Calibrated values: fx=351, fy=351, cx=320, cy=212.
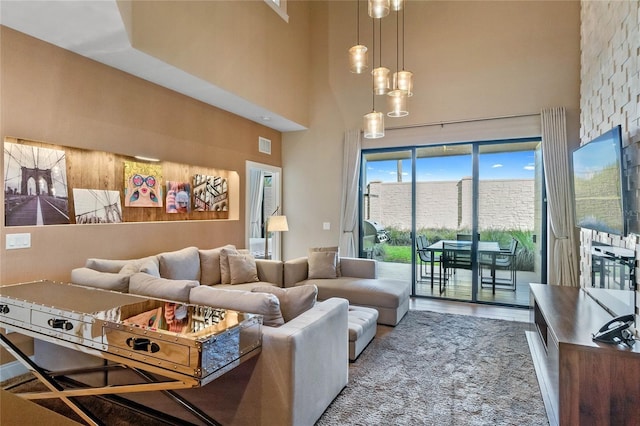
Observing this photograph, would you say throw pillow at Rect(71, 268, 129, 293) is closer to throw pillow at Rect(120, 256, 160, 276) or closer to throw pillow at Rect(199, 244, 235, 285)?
throw pillow at Rect(120, 256, 160, 276)

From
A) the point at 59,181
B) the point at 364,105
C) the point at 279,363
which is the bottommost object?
the point at 279,363

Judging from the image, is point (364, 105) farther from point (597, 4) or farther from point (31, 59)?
point (31, 59)

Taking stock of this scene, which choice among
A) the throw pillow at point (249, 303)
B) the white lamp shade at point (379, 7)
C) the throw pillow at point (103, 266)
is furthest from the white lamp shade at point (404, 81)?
the throw pillow at point (103, 266)

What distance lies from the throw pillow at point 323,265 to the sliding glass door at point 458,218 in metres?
1.42

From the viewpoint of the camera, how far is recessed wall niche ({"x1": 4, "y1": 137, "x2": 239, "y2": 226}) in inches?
122

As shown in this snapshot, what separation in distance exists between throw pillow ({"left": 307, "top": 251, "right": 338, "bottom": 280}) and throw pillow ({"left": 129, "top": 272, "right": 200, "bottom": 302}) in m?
2.58

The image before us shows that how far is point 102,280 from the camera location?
9.18ft

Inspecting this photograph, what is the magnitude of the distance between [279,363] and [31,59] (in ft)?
11.2

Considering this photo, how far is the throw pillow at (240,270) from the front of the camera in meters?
4.52

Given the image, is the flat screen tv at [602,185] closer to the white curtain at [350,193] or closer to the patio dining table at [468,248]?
the patio dining table at [468,248]

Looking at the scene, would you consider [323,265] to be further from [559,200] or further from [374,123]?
[559,200]

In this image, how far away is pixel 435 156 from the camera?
19.0 ft

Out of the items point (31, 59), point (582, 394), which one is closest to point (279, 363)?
point (582, 394)

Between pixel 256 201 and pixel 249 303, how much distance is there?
14.7 ft
